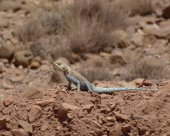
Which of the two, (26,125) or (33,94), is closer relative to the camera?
(26,125)

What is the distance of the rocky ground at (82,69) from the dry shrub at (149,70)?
0.8 inches

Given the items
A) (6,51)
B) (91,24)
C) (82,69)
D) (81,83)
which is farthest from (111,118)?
(91,24)

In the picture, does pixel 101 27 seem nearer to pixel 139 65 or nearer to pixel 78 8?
pixel 78 8

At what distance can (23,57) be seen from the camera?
1280 cm

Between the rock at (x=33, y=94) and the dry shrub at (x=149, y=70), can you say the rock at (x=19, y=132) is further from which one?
the dry shrub at (x=149, y=70)

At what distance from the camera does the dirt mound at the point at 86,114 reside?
21.5 ft

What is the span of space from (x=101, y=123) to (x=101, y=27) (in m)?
7.81

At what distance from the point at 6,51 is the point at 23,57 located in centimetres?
48

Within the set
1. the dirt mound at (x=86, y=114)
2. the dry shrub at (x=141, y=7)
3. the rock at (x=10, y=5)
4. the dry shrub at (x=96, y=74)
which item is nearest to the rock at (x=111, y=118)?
the dirt mound at (x=86, y=114)

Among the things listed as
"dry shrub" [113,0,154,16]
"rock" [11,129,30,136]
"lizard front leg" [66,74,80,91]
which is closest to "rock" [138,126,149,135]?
"lizard front leg" [66,74,80,91]

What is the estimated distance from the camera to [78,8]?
1507 centimetres

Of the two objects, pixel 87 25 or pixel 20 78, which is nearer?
pixel 20 78

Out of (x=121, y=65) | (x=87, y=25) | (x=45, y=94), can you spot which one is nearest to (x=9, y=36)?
(x=87, y=25)

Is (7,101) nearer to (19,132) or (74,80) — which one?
(19,132)
